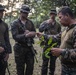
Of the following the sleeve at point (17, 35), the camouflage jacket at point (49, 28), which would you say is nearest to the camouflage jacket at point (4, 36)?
the sleeve at point (17, 35)

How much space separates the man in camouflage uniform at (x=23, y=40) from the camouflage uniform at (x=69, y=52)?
182cm

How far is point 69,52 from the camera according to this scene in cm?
370

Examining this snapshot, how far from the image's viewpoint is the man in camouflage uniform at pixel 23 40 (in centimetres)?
575

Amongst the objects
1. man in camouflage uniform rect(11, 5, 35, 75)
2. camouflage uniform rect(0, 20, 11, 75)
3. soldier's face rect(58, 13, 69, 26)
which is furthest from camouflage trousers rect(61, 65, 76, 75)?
camouflage uniform rect(0, 20, 11, 75)

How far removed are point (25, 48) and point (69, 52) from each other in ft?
7.79

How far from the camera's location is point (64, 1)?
26.1ft

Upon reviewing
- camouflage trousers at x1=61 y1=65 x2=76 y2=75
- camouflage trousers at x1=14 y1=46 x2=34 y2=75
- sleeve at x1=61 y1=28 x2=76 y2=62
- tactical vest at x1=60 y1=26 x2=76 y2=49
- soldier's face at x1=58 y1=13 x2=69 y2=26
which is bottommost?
camouflage trousers at x1=14 y1=46 x2=34 y2=75

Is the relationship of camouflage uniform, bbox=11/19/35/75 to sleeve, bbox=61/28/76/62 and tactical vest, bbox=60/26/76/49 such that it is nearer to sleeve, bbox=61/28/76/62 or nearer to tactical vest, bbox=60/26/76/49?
tactical vest, bbox=60/26/76/49

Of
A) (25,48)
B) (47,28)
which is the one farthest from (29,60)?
(47,28)

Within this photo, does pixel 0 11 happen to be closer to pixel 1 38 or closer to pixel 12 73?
pixel 1 38

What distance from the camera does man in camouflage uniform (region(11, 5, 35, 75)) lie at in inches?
226

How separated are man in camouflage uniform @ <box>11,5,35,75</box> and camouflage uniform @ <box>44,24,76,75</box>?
1823mm

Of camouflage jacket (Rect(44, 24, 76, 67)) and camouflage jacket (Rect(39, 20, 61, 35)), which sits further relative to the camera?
camouflage jacket (Rect(39, 20, 61, 35))

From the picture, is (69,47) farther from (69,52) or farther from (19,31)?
(19,31)
